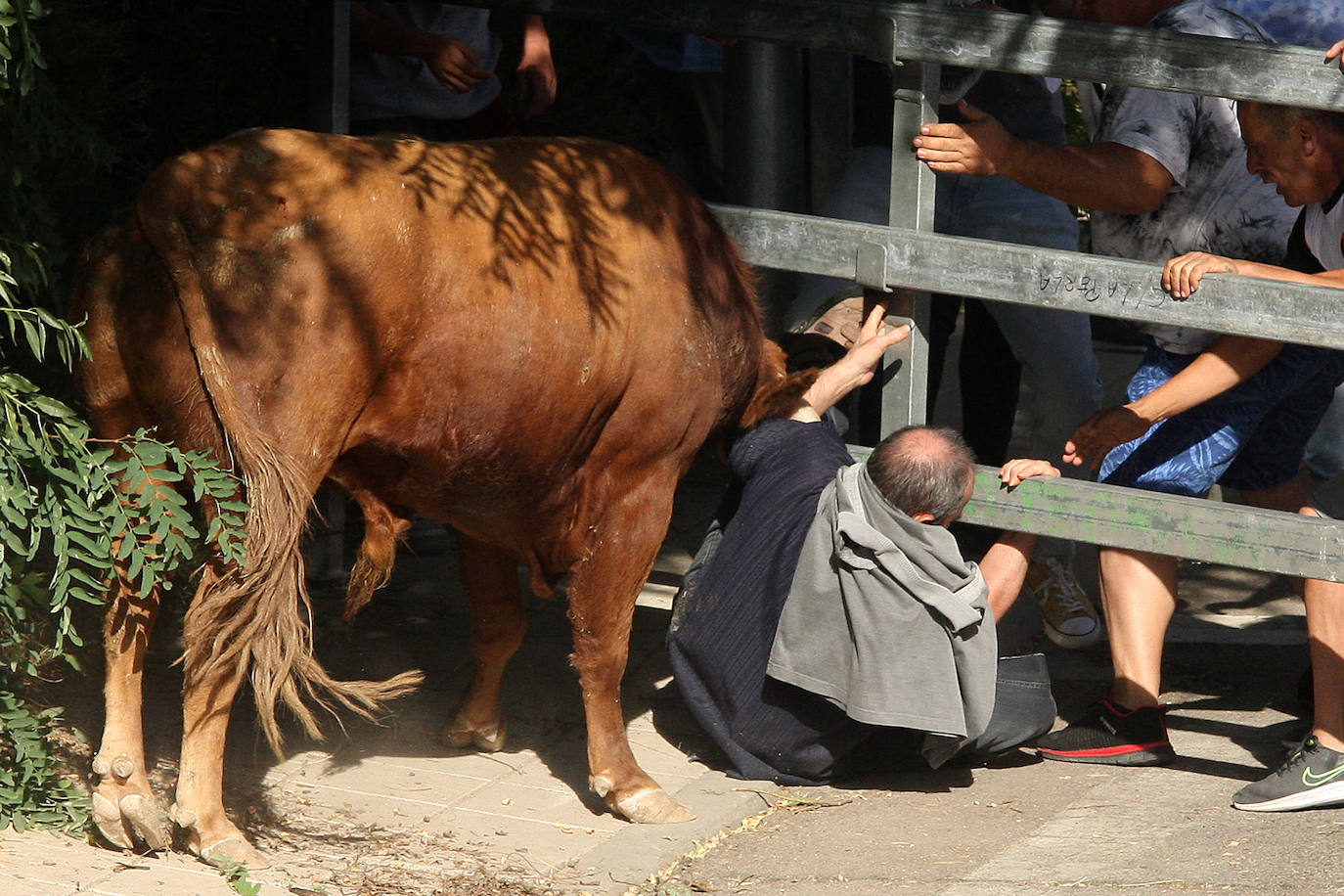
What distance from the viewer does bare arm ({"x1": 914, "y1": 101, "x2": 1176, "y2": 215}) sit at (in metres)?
3.65

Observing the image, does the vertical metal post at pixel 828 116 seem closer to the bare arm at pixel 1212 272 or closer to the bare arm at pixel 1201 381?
the bare arm at pixel 1201 381

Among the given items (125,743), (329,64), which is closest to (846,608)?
(125,743)

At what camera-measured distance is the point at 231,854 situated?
10.4ft

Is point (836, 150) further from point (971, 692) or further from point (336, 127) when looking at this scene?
point (971, 692)

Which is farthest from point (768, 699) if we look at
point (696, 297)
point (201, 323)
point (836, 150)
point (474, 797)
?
point (836, 150)

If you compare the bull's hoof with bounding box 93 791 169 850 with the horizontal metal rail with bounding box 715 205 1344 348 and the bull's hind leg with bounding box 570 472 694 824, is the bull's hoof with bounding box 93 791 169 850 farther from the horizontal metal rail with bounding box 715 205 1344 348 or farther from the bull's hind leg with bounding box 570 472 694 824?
Result: the horizontal metal rail with bounding box 715 205 1344 348

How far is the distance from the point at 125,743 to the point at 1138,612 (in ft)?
7.88

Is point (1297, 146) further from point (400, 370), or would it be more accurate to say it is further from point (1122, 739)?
point (400, 370)

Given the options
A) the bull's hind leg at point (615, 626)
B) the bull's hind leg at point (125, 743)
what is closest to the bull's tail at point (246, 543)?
the bull's hind leg at point (125, 743)

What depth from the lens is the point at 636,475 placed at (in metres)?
3.64

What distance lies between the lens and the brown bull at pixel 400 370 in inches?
117

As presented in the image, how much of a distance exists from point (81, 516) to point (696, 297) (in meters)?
1.45

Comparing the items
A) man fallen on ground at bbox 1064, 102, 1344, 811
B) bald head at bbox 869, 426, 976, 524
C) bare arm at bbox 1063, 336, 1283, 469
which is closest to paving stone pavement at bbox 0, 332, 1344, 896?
man fallen on ground at bbox 1064, 102, 1344, 811

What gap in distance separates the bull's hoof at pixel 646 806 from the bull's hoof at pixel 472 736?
46 cm
